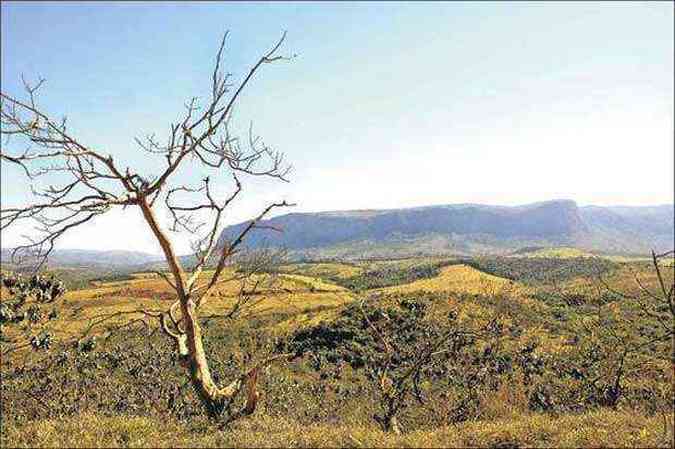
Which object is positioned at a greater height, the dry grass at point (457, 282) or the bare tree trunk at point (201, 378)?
the bare tree trunk at point (201, 378)

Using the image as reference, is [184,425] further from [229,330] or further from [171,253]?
[229,330]

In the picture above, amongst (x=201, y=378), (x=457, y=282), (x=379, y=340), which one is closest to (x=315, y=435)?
(x=201, y=378)

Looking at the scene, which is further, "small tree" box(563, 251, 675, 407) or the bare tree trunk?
"small tree" box(563, 251, 675, 407)

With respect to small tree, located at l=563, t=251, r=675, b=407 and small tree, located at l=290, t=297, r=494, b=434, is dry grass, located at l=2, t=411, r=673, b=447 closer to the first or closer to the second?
small tree, located at l=563, t=251, r=675, b=407

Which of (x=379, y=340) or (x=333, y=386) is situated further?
(x=379, y=340)

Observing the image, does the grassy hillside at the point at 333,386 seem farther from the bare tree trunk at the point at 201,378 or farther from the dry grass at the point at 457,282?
the dry grass at the point at 457,282

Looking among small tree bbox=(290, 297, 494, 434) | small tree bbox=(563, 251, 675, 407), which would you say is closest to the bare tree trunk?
small tree bbox=(563, 251, 675, 407)

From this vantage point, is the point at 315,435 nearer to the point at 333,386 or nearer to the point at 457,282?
the point at 333,386

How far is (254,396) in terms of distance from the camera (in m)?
8.95

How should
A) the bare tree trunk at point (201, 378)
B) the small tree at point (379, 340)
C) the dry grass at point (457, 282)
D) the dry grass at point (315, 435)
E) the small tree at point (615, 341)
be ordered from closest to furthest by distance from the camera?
the dry grass at point (315, 435)
the bare tree trunk at point (201, 378)
the small tree at point (615, 341)
the small tree at point (379, 340)
the dry grass at point (457, 282)

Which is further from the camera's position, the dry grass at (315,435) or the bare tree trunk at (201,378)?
the bare tree trunk at (201,378)

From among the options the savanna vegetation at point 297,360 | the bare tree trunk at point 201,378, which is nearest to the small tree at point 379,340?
the savanna vegetation at point 297,360

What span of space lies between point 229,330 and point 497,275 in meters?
66.8

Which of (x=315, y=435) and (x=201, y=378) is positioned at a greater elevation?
(x=201, y=378)
